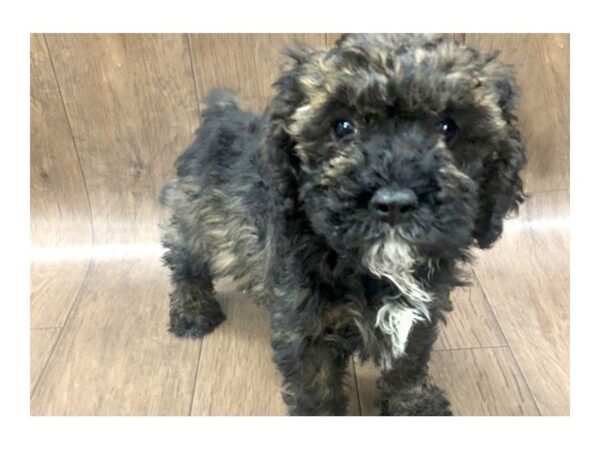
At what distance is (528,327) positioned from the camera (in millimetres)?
2561

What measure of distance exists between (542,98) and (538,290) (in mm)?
894

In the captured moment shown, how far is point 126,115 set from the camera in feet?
9.46

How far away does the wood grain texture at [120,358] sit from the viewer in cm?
227

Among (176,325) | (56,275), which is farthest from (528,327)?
(56,275)

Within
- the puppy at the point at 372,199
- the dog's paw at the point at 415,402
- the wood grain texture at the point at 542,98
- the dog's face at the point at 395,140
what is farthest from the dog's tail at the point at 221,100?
the dog's paw at the point at 415,402

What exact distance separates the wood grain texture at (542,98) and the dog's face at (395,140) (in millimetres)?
1079

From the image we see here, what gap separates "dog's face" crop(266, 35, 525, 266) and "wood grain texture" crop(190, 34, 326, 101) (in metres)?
1.08

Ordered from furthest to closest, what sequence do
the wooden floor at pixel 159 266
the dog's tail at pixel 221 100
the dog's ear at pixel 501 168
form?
the dog's tail at pixel 221 100 < the wooden floor at pixel 159 266 < the dog's ear at pixel 501 168

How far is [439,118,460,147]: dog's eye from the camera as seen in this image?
5.09 ft

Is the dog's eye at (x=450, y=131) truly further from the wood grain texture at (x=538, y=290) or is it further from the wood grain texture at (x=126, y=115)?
the wood grain texture at (x=126, y=115)

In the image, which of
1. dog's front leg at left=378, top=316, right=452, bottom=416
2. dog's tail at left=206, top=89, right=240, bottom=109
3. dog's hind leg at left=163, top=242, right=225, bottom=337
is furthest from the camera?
dog's hind leg at left=163, top=242, right=225, bottom=337

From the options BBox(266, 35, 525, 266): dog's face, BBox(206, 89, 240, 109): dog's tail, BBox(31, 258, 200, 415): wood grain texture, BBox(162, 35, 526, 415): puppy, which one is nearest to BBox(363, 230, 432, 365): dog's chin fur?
BBox(162, 35, 526, 415): puppy

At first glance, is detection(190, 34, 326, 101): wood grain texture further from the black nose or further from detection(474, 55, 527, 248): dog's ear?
the black nose

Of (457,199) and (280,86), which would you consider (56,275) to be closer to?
(280,86)
